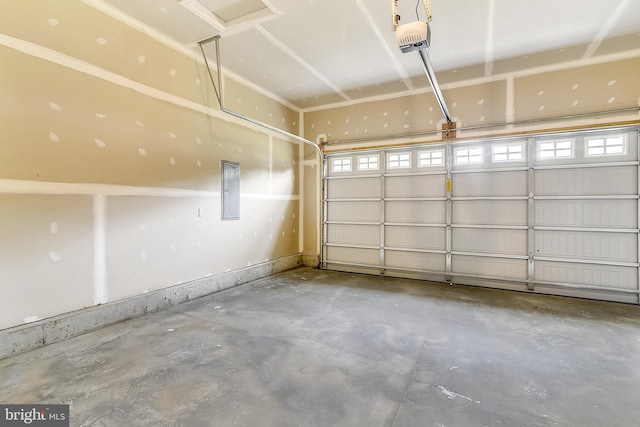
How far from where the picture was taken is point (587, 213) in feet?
14.8

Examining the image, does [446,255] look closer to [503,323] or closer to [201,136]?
[503,323]

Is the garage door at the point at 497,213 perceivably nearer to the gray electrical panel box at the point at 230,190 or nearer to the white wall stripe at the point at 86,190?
the gray electrical panel box at the point at 230,190

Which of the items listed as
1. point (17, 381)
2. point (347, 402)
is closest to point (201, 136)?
point (17, 381)

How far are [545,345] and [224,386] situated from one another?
297 cm

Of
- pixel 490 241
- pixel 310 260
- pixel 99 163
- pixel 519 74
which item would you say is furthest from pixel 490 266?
pixel 99 163

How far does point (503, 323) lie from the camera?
3500mm

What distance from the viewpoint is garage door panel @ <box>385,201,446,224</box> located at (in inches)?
218

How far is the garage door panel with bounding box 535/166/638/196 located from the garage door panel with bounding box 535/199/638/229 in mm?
146

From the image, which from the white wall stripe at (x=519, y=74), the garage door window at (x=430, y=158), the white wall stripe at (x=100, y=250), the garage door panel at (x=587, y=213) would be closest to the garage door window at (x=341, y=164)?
the white wall stripe at (x=519, y=74)

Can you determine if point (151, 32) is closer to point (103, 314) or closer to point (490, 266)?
point (103, 314)

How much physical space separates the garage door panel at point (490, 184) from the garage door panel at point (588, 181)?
240 mm

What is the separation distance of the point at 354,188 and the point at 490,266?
287cm

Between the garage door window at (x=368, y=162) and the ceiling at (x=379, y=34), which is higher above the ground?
the ceiling at (x=379, y=34)

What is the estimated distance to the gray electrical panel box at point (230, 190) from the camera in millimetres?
4828
